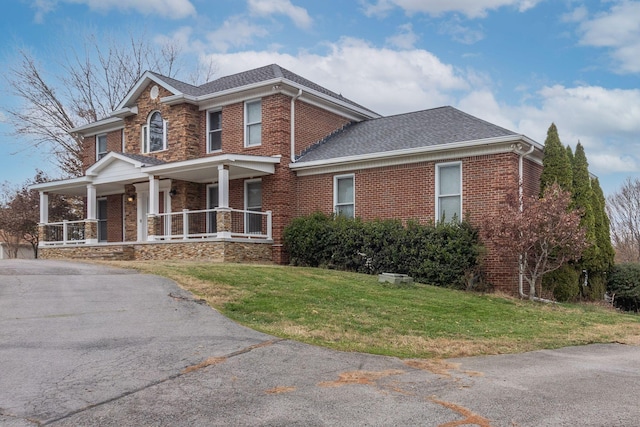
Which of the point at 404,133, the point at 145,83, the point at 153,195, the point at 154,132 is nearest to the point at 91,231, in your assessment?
the point at 153,195

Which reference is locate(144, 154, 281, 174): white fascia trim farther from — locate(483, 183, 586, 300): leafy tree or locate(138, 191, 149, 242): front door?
locate(483, 183, 586, 300): leafy tree

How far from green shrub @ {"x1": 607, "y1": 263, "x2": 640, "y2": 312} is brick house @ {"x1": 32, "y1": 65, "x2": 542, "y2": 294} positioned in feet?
14.4

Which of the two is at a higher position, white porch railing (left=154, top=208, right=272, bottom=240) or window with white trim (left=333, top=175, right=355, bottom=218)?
window with white trim (left=333, top=175, right=355, bottom=218)

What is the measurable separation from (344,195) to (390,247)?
3149 millimetres

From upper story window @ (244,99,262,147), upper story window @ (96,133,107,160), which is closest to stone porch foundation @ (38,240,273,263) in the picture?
upper story window @ (244,99,262,147)

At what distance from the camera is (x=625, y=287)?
60.3 feet

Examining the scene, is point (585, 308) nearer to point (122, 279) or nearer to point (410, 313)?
point (410, 313)

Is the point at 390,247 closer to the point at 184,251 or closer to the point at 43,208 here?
the point at 184,251

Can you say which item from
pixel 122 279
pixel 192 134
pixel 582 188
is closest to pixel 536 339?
pixel 122 279

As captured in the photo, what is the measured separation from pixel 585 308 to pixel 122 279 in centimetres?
1072

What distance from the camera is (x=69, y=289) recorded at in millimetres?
10922

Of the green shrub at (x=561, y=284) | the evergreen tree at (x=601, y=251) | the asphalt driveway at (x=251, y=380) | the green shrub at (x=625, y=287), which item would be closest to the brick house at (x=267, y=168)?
the green shrub at (x=561, y=284)

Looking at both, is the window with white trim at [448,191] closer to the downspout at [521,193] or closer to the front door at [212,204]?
the downspout at [521,193]

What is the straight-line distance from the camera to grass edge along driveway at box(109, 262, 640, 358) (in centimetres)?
832
